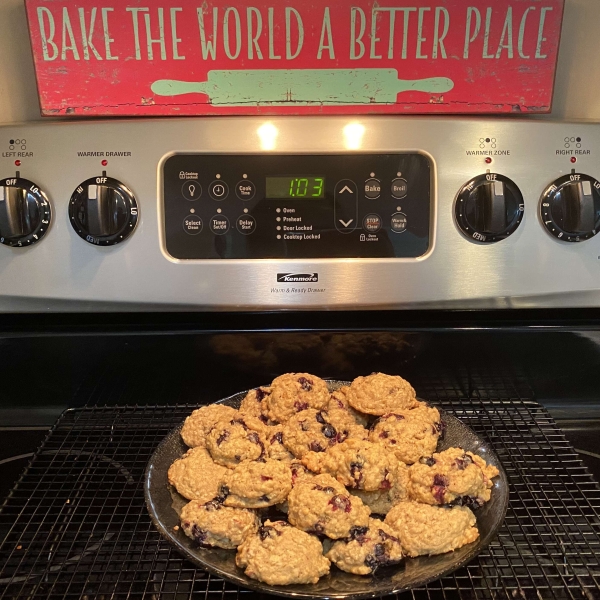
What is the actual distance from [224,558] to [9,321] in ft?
1.56

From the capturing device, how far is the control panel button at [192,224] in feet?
2.48

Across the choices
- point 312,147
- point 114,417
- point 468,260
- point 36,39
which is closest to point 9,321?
point 114,417

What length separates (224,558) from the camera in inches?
21.7

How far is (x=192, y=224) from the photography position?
759mm

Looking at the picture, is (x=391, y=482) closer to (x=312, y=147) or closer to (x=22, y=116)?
(x=312, y=147)

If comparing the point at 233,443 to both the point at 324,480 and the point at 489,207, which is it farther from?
the point at 489,207

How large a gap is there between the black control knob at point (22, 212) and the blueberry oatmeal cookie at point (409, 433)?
0.50m

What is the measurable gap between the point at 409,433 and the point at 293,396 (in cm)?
15

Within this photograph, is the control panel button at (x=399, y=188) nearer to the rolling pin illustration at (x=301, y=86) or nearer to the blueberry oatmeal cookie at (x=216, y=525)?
the rolling pin illustration at (x=301, y=86)

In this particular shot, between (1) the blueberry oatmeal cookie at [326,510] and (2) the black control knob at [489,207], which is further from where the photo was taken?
(2) the black control knob at [489,207]

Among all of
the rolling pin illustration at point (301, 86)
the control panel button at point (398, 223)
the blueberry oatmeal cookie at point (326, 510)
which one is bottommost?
the blueberry oatmeal cookie at point (326, 510)

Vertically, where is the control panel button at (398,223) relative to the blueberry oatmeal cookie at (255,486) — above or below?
above

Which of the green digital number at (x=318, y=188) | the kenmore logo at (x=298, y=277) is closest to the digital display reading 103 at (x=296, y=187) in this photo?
the green digital number at (x=318, y=188)

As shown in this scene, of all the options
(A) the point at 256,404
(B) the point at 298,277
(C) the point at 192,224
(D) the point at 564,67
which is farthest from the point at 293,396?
(D) the point at 564,67
